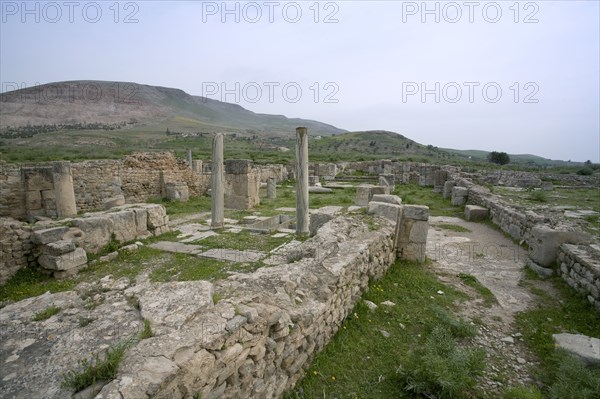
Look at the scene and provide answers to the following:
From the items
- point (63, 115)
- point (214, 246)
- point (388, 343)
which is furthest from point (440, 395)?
point (63, 115)

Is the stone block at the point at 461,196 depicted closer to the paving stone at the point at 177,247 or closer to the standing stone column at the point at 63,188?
the paving stone at the point at 177,247

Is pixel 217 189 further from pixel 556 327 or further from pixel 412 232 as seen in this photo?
pixel 556 327

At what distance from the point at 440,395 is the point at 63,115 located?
120 m

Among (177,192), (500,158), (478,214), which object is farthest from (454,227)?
(500,158)

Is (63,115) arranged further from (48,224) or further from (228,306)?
(228,306)

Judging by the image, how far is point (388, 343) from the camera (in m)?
4.42

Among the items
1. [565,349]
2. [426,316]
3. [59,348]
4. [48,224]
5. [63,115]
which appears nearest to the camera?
[59,348]

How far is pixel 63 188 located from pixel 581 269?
1586 cm

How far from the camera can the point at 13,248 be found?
6.80 metres

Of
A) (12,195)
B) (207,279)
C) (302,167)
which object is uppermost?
(302,167)

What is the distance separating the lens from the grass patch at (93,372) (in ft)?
7.17

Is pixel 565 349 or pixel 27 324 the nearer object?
pixel 27 324

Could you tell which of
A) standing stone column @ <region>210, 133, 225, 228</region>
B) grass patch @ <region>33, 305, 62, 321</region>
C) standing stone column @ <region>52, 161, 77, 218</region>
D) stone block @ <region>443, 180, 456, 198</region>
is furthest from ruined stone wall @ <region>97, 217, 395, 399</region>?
stone block @ <region>443, 180, 456, 198</region>

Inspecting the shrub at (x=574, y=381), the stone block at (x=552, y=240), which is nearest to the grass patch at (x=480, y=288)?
the stone block at (x=552, y=240)
